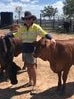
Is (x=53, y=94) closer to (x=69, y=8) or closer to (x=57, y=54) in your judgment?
(x=57, y=54)

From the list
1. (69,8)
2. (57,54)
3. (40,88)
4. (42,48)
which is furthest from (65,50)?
(69,8)

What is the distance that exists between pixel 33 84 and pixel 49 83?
620 millimetres

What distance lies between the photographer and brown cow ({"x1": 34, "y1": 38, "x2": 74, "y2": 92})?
→ 730 cm


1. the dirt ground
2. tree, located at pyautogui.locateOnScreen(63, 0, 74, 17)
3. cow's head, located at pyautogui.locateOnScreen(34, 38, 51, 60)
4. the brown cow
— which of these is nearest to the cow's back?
the brown cow

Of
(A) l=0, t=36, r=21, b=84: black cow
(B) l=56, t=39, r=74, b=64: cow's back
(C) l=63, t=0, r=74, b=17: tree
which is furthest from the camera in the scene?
(C) l=63, t=0, r=74, b=17: tree

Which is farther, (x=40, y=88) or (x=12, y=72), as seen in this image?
(x=12, y=72)

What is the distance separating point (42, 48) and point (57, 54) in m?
0.50

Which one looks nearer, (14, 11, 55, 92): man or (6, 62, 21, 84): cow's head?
(14, 11, 55, 92): man

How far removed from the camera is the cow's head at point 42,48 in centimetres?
726

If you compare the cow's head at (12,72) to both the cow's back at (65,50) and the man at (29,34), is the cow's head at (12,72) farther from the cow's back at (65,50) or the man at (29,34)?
the cow's back at (65,50)

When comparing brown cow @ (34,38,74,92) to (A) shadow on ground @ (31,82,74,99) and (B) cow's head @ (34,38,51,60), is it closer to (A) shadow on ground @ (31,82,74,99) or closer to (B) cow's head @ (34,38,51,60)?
(B) cow's head @ (34,38,51,60)

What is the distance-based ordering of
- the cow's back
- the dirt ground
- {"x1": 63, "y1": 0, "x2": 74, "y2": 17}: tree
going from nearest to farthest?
the cow's back → the dirt ground → {"x1": 63, "y1": 0, "x2": 74, "y2": 17}: tree

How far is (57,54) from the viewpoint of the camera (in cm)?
762

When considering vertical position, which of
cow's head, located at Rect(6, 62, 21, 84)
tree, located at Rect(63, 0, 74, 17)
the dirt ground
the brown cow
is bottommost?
tree, located at Rect(63, 0, 74, 17)
